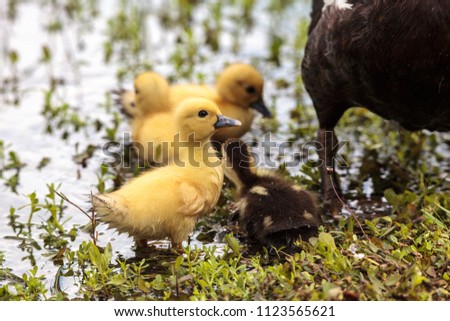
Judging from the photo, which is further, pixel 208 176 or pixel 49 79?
pixel 49 79

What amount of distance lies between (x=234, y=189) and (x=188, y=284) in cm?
127

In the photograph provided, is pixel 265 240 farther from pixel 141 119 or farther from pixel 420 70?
pixel 141 119

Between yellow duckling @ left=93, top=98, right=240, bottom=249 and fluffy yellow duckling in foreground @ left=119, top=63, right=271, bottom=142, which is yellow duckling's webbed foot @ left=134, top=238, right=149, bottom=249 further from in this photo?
fluffy yellow duckling in foreground @ left=119, top=63, right=271, bottom=142

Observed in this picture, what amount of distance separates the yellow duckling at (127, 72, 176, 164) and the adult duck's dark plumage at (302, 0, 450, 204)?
3.84 feet

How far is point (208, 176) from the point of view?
513cm

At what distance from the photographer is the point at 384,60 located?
16.5 feet

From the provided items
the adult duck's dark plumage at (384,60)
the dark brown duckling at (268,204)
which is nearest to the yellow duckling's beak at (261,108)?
the adult duck's dark plumage at (384,60)

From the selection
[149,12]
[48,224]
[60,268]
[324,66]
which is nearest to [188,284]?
[60,268]

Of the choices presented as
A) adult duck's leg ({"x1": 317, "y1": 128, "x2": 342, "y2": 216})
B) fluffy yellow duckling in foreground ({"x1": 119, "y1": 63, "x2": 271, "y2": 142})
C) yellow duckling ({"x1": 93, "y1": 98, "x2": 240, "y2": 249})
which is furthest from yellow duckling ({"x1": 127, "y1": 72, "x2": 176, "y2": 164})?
adult duck's leg ({"x1": 317, "y1": 128, "x2": 342, "y2": 216})

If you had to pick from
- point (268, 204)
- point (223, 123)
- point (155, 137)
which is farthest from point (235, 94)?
point (268, 204)

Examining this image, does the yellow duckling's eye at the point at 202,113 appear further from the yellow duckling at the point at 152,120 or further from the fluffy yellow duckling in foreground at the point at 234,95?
the fluffy yellow duckling in foreground at the point at 234,95

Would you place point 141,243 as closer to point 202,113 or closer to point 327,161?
point 202,113

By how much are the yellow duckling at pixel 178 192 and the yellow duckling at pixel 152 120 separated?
0.91 meters

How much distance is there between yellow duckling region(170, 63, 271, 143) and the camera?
6.80 m
